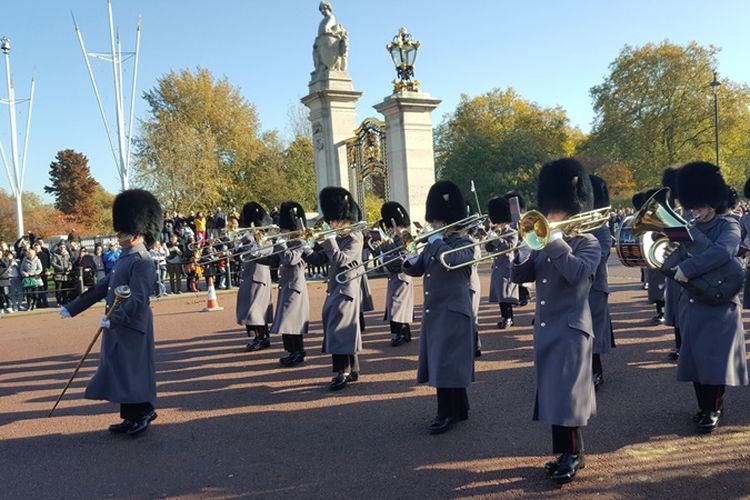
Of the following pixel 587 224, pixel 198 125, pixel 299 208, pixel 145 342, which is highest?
pixel 198 125

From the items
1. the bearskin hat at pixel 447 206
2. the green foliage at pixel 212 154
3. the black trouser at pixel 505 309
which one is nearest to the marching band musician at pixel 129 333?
the bearskin hat at pixel 447 206

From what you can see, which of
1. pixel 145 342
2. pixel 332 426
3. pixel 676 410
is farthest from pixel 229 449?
pixel 676 410

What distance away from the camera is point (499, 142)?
43.5 meters

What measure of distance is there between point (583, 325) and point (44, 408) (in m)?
5.32

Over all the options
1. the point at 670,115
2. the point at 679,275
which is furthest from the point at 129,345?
the point at 670,115

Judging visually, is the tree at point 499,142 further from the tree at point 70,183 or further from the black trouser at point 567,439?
the black trouser at point 567,439

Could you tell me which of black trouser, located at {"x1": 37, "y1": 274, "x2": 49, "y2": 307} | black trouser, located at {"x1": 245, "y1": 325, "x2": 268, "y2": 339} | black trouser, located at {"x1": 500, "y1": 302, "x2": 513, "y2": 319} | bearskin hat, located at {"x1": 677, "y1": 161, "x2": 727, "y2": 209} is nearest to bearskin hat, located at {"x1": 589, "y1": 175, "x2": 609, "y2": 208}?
bearskin hat, located at {"x1": 677, "y1": 161, "x2": 727, "y2": 209}

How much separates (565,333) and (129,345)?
11.4 ft

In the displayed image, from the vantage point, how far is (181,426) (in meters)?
5.53

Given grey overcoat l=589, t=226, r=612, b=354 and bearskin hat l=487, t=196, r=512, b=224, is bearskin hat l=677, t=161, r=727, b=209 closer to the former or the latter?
grey overcoat l=589, t=226, r=612, b=354

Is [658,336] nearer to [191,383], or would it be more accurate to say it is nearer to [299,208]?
[299,208]

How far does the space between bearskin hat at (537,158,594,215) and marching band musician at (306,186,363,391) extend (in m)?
2.66

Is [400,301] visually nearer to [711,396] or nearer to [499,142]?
[711,396]

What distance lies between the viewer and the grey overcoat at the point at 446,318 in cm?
486
